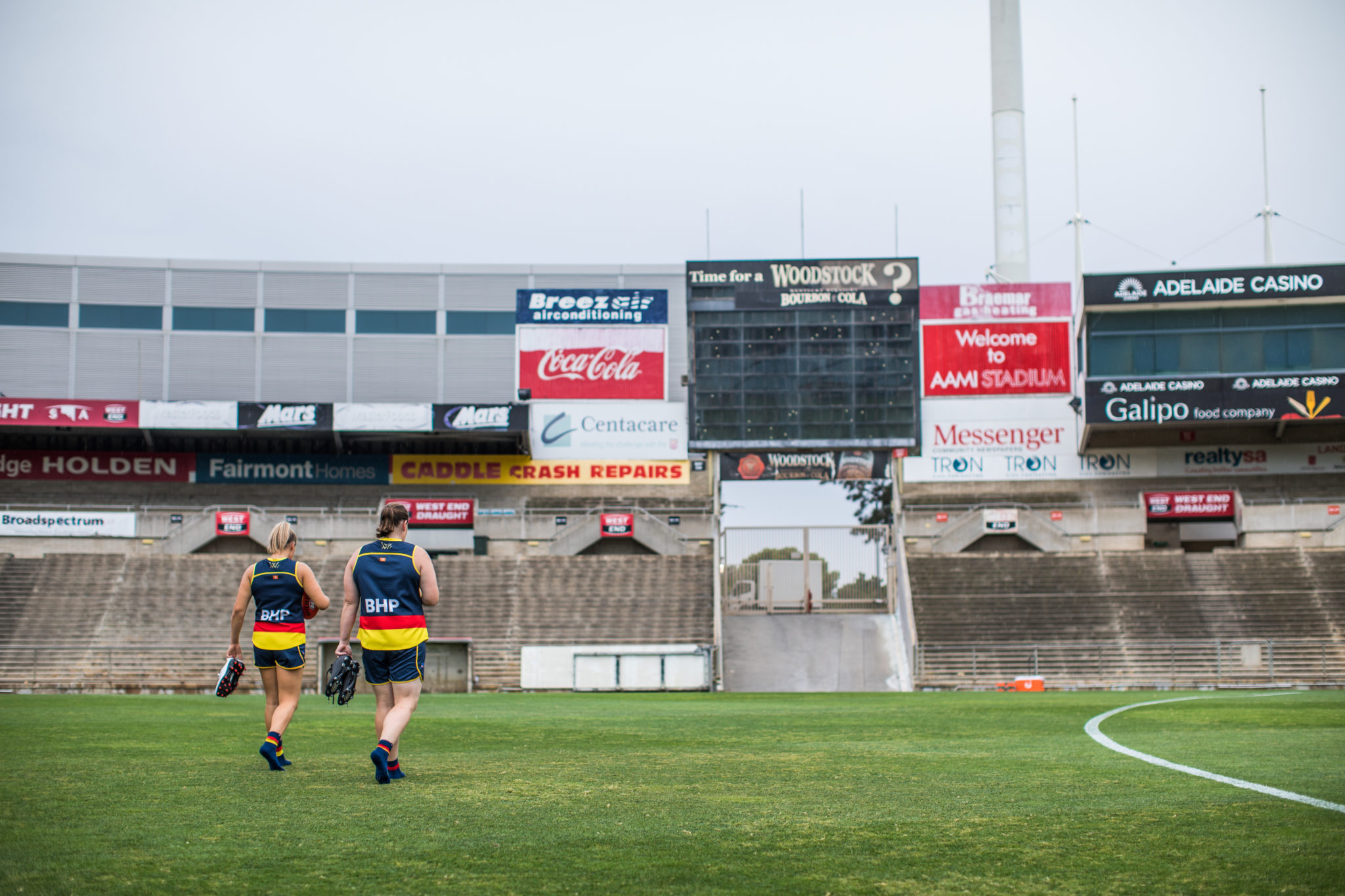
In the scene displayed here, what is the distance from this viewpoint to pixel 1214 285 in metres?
43.2

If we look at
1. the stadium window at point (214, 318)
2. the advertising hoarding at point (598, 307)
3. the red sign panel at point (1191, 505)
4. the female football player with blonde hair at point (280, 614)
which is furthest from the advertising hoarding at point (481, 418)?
the female football player with blonde hair at point (280, 614)

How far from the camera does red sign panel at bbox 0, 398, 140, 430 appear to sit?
1753 inches

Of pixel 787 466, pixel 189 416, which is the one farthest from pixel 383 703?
pixel 189 416

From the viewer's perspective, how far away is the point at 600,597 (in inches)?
1610

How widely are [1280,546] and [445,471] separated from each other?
31.0 meters

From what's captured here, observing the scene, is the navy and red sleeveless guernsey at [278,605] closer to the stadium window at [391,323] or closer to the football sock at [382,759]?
the football sock at [382,759]

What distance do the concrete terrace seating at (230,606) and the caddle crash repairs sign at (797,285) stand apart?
31.9 ft

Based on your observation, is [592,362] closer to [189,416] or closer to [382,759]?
[189,416]

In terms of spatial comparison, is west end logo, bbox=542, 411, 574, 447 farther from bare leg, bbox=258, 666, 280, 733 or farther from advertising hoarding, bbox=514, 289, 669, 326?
bare leg, bbox=258, 666, 280, 733

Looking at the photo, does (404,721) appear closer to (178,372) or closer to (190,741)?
(190,741)

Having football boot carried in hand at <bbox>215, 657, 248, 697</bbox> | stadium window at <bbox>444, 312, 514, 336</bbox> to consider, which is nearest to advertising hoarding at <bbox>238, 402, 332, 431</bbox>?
stadium window at <bbox>444, 312, 514, 336</bbox>

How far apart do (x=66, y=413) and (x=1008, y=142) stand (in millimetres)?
41947

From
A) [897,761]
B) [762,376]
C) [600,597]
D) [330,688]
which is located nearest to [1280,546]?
[762,376]

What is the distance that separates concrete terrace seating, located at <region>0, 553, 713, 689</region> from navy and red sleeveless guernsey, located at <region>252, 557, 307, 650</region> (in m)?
25.2
